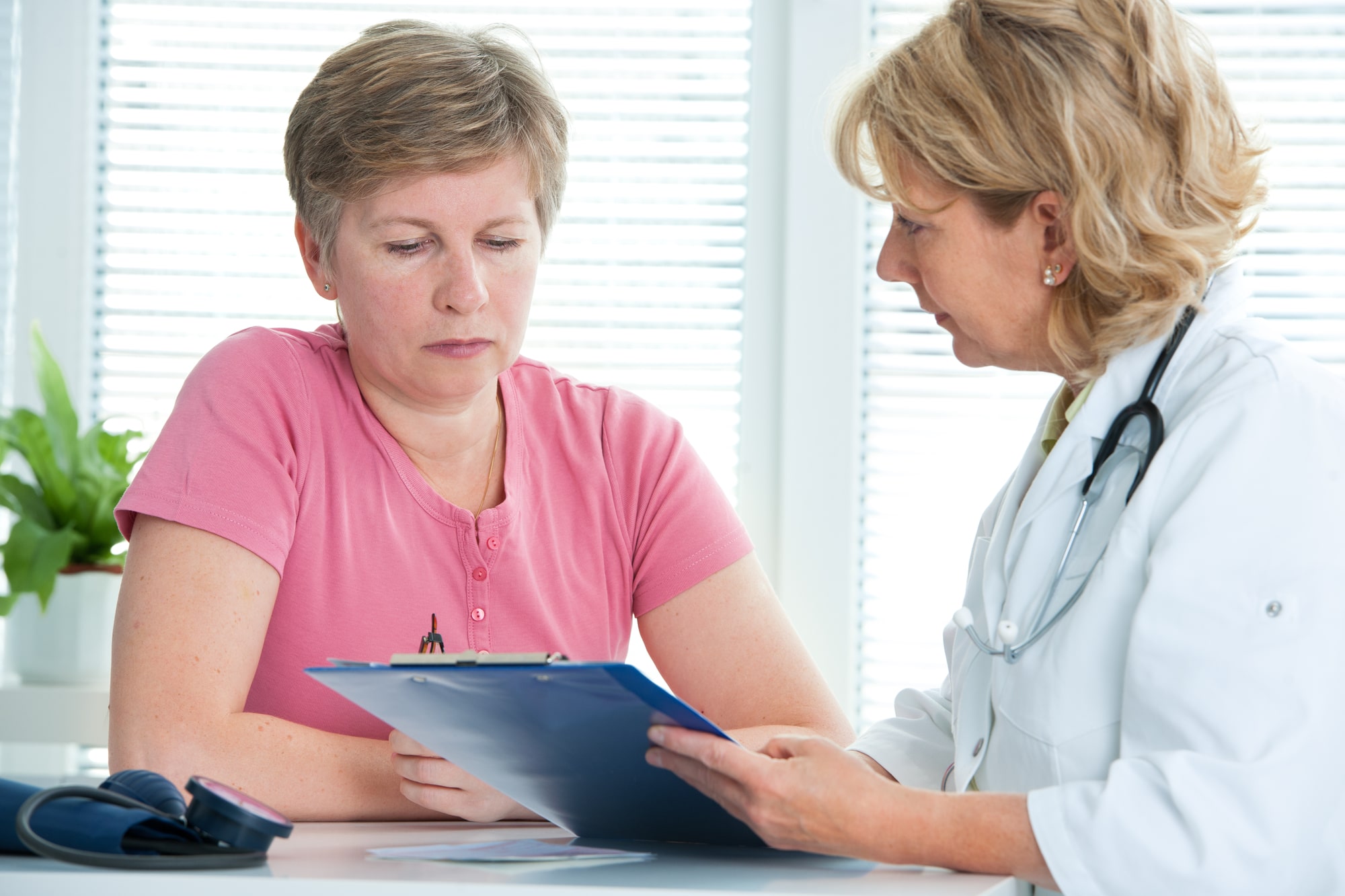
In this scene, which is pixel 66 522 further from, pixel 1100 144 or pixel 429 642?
pixel 1100 144

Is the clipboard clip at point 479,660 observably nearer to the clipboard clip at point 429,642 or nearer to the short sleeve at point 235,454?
the clipboard clip at point 429,642

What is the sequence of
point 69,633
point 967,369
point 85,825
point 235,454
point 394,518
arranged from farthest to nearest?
point 967,369 < point 69,633 < point 394,518 < point 235,454 < point 85,825

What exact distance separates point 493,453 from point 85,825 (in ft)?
2.85

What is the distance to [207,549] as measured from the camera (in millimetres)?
1269

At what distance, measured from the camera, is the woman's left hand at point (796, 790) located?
868 millimetres

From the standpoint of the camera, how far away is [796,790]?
876 mm

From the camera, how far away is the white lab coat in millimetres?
811

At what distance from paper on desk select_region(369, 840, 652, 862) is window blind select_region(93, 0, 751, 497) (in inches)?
62.8

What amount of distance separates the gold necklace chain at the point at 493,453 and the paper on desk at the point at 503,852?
551 mm

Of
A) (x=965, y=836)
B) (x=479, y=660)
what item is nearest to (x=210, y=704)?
(x=479, y=660)

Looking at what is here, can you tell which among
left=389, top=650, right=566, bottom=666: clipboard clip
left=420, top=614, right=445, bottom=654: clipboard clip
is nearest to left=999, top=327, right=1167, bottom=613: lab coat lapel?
left=389, top=650, right=566, bottom=666: clipboard clip

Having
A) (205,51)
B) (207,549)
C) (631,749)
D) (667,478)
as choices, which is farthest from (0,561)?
(631,749)

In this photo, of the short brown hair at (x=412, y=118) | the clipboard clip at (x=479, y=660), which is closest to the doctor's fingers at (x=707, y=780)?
the clipboard clip at (x=479, y=660)

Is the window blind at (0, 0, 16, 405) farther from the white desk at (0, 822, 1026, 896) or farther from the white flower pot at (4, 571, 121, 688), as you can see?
the white desk at (0, 822, 1026, 896)
